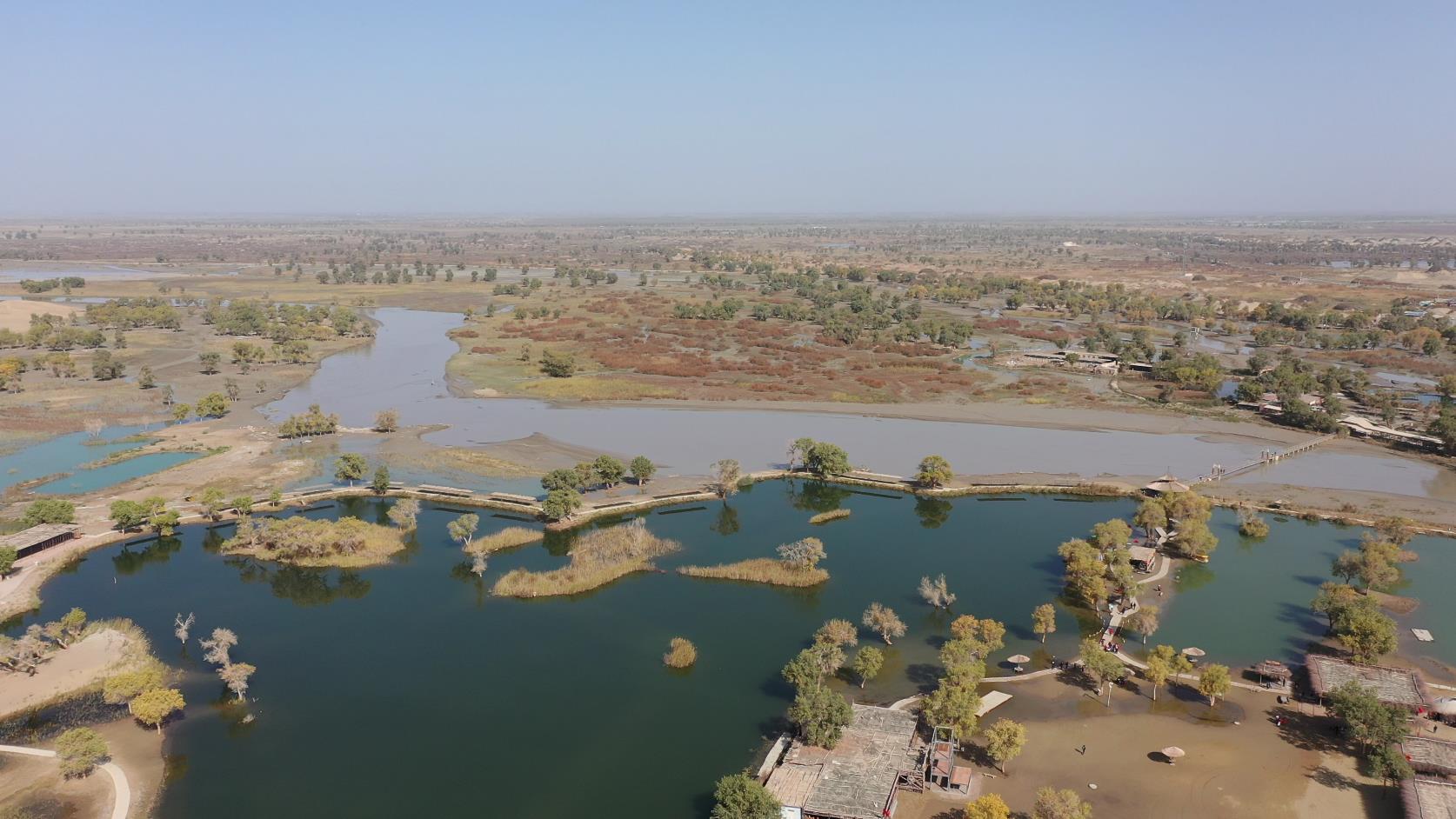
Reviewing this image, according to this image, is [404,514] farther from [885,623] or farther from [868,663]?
[868,663]

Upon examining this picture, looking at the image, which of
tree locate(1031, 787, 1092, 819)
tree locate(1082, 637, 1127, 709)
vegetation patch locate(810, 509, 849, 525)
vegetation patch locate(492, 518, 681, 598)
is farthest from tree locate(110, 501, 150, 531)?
tree locate(1082, 637, 1127, 709)

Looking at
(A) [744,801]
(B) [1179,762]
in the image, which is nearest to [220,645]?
(A) [744,801]

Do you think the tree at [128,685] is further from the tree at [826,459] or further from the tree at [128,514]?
the tree at [826,459]

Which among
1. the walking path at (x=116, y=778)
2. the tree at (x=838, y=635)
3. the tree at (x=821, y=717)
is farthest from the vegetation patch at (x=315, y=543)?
the tree at (x=821, y=717)

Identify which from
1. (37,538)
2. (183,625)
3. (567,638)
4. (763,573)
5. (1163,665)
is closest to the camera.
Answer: (1163,665)

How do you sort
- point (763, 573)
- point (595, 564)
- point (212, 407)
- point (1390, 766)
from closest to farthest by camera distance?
point (1390, 766)
point (763, 573)
point (595, 564)
point (212, 407)

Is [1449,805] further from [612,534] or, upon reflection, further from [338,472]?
[338,472]

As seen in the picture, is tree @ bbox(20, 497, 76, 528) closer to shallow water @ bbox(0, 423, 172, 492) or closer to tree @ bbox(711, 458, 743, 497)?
shallow water @ bbox(0, 423, 172, 492)
